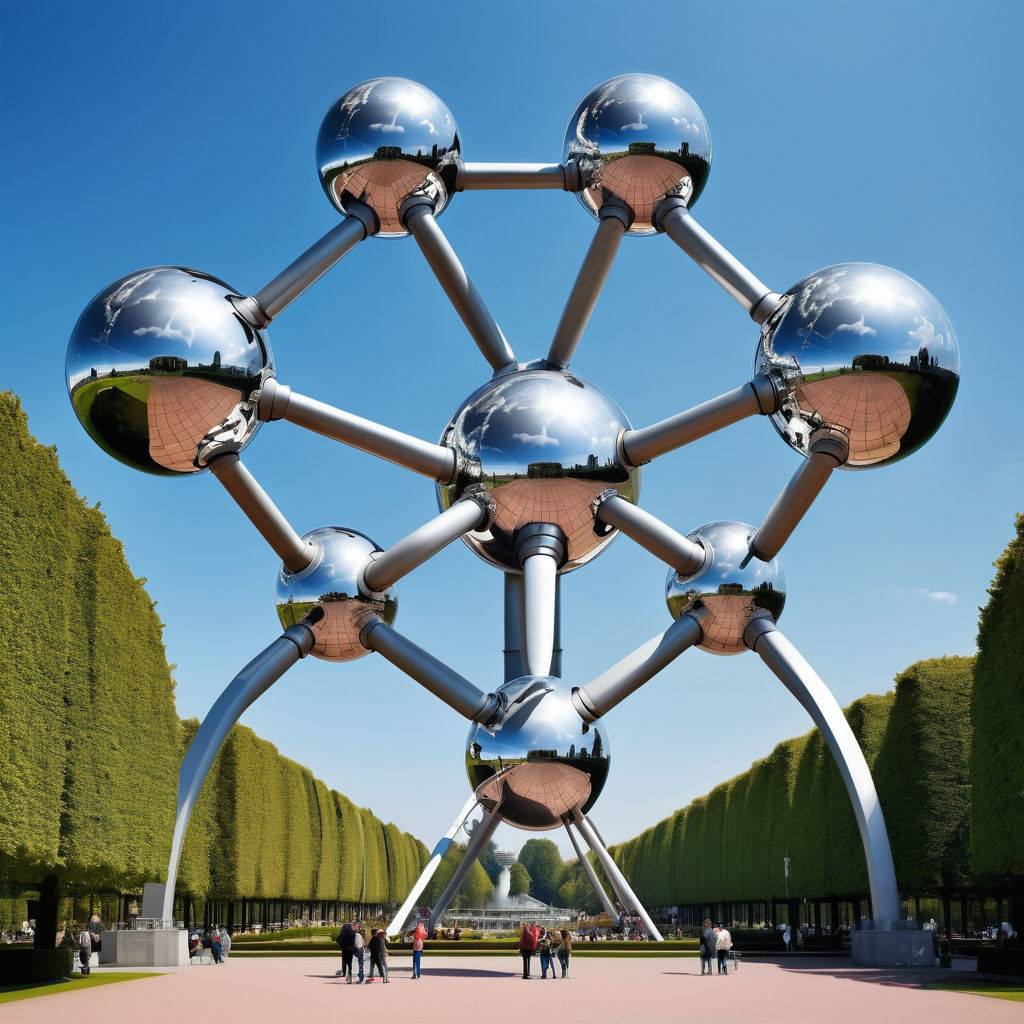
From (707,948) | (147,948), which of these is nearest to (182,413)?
(147,948)

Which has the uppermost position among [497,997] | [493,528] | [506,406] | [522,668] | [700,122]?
[700,122]

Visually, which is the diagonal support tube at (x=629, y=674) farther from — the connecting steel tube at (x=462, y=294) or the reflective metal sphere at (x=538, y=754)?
the connecting steel tube at (x=462, y=294)

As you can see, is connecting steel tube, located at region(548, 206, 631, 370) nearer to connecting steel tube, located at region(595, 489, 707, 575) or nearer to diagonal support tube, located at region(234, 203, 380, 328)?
connecting steel tube, located at region(595, 489, 707, 575)

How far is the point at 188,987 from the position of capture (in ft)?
61.6

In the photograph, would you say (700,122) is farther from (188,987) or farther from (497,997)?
(188,987)

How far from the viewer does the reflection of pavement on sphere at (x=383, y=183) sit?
18.8 m

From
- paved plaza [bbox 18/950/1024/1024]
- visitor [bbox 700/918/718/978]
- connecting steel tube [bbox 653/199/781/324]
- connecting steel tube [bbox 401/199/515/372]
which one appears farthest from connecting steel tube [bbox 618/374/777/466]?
visitor [bbox 700/918/718/978]

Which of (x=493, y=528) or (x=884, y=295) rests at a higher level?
(x=884, y=295)

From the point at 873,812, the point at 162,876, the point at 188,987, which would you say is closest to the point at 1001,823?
the point at 873,812

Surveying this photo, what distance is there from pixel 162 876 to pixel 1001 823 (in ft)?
53.5

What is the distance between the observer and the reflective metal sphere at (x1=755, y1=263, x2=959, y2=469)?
48.7 feet

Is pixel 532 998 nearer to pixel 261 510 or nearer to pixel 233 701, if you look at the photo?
pixel 233 701

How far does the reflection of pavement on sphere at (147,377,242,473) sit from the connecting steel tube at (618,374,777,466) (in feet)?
16.2

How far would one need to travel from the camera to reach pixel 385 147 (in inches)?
736
